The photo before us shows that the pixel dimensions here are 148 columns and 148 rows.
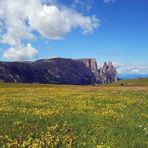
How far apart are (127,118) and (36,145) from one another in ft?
33.8

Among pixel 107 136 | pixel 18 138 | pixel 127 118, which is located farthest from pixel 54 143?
pixel 127 118

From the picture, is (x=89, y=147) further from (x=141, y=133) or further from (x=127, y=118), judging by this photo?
(x=127, y=118)

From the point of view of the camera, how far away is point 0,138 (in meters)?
15.9

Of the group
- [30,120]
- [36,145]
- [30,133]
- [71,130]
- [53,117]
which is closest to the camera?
[36,145]

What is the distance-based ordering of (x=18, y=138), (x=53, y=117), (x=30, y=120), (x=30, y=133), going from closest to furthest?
1. (x=18, y=138)
2. (x=30, y=133)
3. (x=30, y=120)
4. (x=53, y=117)

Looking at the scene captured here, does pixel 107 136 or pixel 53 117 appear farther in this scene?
pixel 53 117

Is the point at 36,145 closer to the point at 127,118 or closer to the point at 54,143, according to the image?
the point at 54,143

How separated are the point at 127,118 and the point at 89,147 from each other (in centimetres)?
897

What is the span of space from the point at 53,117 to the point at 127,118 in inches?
188

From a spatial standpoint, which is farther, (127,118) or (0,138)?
(127,118)

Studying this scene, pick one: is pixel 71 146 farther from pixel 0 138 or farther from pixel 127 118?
pixel 127 118

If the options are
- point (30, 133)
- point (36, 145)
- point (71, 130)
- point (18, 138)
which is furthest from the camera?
point (71, 130)

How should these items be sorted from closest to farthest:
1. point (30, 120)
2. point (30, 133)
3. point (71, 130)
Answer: point (30, 133)
point (71, 130)
point (30, 120)

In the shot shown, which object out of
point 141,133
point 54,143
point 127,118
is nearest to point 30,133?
point 54,143
